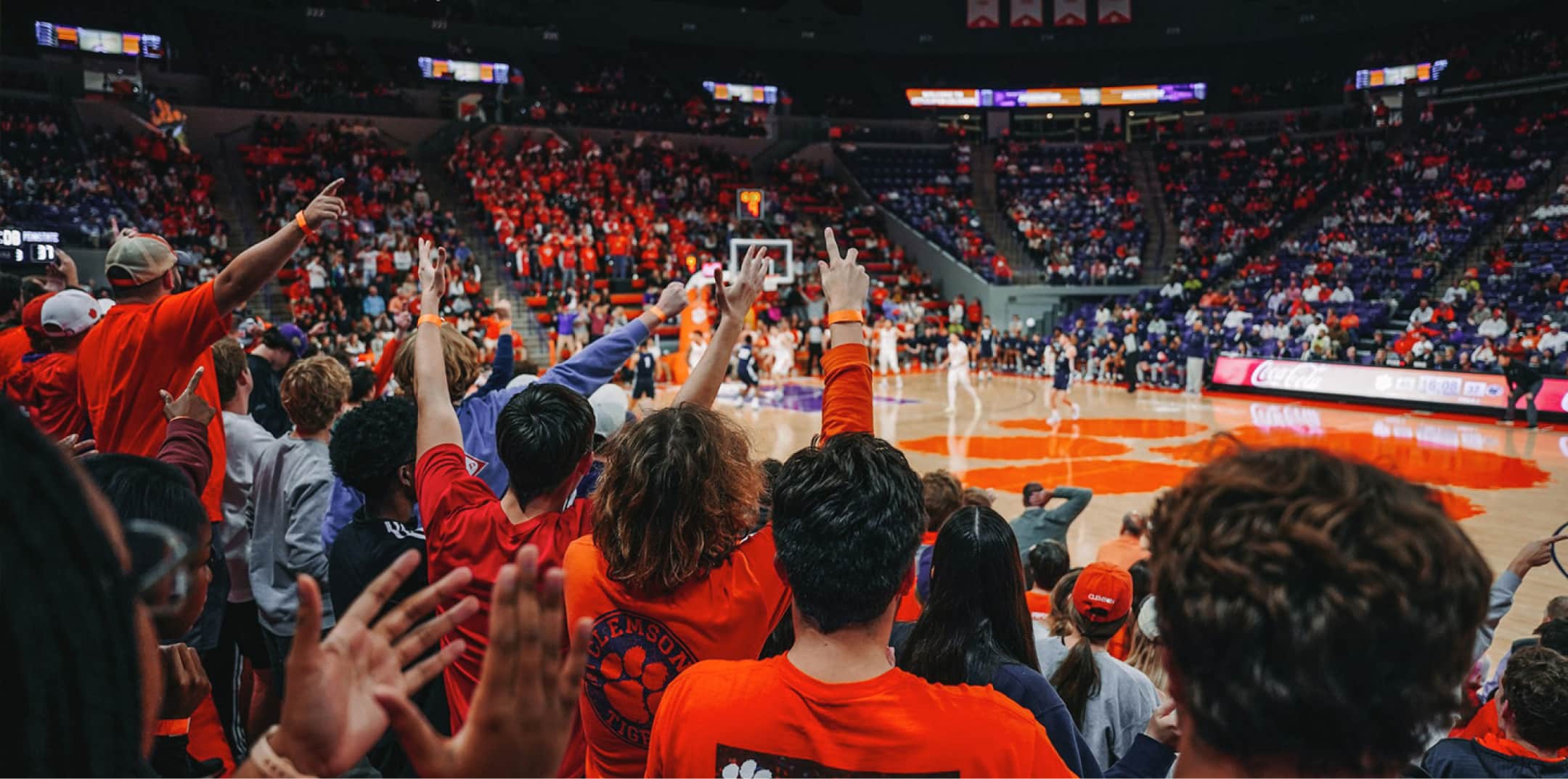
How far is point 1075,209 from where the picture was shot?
34.4m

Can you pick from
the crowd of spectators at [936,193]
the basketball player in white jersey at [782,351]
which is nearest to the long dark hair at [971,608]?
the basketball player in white jersey at [782,351]

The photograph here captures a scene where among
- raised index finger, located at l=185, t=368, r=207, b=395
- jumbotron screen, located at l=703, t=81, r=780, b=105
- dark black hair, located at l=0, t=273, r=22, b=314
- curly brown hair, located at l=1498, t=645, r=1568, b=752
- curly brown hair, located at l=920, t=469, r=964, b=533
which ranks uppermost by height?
jumbotron screen, located at l=703, t=81, r=780, b=105

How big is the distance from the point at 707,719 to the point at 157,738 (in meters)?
1.60

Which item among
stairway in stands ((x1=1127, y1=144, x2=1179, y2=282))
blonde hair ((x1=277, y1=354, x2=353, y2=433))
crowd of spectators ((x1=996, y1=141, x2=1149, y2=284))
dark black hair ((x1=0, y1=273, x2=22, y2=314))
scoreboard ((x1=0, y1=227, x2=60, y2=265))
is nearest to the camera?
blonde hair ((x1=277, y1=354, x2=353, y2=433))

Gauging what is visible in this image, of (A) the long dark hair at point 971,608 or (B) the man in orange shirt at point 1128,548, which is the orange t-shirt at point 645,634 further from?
(B) the man in orange shirt at point 1128,548

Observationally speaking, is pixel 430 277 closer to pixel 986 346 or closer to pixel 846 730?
pixel 846 730

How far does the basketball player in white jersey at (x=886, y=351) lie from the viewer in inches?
935

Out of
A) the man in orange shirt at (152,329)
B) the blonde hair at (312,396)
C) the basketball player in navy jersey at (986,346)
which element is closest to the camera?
the man in orange shirt at (152,329)

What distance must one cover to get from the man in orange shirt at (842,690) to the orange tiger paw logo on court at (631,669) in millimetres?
362

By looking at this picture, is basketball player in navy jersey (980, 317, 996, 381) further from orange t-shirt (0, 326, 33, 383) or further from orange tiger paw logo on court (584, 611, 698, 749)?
orange tiger paw logo on court (584, 611, 698, 749)

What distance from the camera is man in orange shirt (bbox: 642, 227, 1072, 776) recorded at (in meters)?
1.66

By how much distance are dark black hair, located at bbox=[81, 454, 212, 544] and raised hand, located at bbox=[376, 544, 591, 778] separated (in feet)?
3.38

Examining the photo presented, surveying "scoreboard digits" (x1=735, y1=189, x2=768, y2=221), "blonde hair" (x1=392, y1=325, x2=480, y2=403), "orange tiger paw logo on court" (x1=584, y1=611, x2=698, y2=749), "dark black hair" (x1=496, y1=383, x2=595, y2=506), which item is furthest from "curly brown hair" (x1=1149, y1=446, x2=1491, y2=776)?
"scoreboard digits" (x1=735, y1=189, x2=768, y2=221)

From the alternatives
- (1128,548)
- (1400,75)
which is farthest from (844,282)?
(1400,75)
